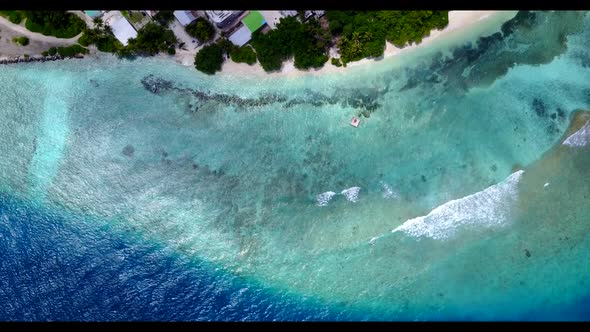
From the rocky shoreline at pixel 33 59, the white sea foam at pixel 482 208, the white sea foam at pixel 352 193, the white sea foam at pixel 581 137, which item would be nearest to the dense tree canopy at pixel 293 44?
the white sea foam at pixel 352 193

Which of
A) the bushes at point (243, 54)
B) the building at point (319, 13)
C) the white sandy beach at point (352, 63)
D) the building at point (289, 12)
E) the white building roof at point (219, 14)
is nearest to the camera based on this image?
the white building roof at point (219, 14)

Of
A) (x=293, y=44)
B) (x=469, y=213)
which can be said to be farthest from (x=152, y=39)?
(x=469, y=213)

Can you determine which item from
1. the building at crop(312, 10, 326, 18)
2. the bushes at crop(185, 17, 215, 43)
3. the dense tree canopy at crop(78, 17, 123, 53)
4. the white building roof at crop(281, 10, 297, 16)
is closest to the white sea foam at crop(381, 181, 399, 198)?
the building at crop(312, 10, 326, 18)

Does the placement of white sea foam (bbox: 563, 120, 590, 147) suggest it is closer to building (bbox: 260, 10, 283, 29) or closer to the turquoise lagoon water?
the turquoise lagoon water

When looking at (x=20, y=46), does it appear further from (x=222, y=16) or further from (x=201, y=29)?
(x=222, y=16)

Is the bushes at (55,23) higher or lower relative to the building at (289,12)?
lower

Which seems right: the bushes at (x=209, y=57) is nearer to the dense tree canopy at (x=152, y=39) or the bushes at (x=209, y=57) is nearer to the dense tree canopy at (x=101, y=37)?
the dense tree canopy at (x=152, y=39)
